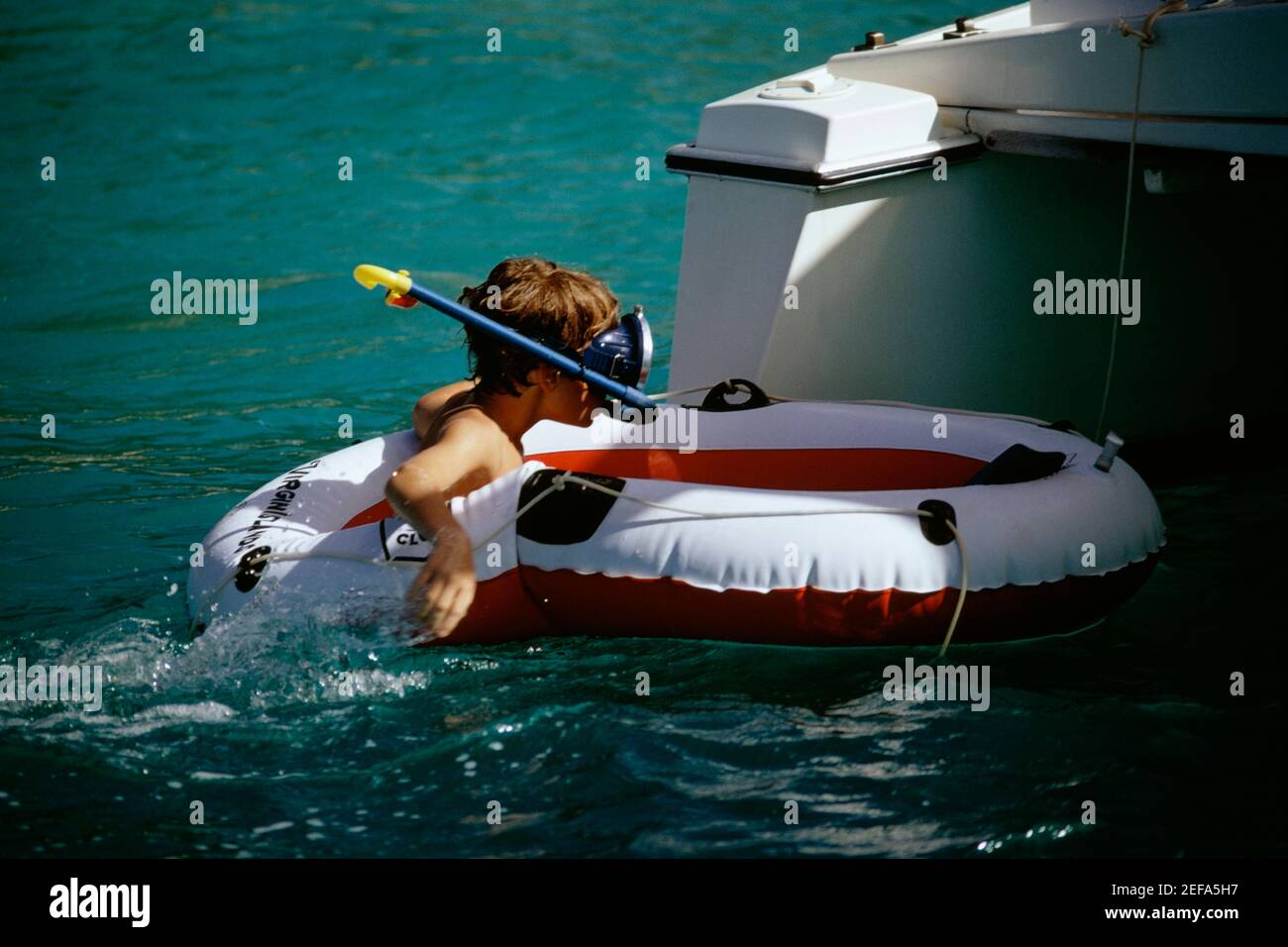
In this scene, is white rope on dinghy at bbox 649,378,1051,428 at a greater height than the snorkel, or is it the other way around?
the snorkel

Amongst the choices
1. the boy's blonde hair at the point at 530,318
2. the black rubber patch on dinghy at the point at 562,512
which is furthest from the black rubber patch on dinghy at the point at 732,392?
the black rubber patch on dinghy at the point at 562,512

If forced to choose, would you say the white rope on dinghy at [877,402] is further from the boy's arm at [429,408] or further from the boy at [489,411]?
the boy's arm at [429,408]

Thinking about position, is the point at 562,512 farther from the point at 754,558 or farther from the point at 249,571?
the point at 249,571

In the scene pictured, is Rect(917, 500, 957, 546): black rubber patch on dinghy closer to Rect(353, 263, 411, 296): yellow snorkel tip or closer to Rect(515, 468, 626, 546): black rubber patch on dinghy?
Rect(515, 468, 626, 546): black rubber patch on dinghy

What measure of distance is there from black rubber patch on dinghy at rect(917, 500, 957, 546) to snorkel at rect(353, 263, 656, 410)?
0.68 m

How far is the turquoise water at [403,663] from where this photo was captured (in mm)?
2207

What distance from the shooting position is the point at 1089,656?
8.91 feet

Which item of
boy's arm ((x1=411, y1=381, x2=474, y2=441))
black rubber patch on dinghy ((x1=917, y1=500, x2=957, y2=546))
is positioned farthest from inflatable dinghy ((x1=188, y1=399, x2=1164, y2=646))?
boy's arm ((x1=411, y1=381, x2=474, y2=441))

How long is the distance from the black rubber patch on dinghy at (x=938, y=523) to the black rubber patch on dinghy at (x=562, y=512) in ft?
1.95

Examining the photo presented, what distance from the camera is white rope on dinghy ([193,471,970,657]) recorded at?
99.5 inches

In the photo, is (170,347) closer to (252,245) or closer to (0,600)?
(252,245)

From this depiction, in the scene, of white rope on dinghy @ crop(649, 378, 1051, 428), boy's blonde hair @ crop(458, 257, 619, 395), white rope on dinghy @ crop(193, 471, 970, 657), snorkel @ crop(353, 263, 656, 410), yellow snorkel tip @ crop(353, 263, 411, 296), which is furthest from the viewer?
white rope on dinghy @ crop(649, 378, 1051, 428)

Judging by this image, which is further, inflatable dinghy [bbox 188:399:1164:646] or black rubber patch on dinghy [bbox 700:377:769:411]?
black rubber patch on dinghy [bbox 700:377:769:411]
